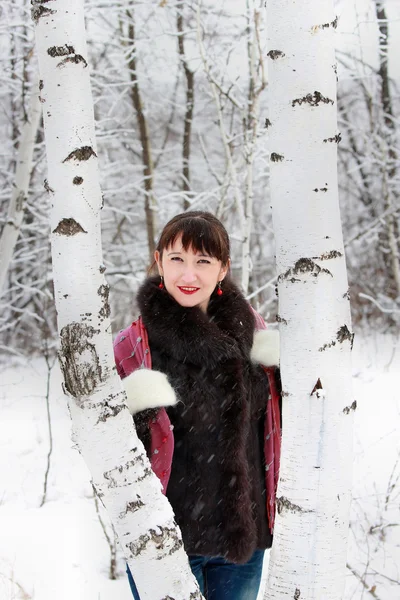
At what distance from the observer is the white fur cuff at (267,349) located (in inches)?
76.9

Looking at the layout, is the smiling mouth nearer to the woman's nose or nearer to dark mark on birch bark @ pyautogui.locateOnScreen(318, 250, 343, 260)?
the woman's nose

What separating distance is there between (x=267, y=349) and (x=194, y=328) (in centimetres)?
27

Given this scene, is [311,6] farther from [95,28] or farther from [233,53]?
[95,28]

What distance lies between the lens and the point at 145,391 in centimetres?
162

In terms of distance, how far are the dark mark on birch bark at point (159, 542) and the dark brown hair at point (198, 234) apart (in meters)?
0.91

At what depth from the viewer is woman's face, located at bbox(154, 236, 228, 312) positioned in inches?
75.5

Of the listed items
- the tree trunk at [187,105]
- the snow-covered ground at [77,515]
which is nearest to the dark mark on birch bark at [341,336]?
the snow-covered ground at [77,515]

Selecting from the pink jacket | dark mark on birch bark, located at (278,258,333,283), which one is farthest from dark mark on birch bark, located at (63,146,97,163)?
the pink jacket

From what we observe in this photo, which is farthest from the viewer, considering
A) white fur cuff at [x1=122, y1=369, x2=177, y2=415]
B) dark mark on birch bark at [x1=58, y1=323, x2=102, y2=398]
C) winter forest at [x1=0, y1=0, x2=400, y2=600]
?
winter forest at [x1=0, y1=0, x2=400, y2=600]

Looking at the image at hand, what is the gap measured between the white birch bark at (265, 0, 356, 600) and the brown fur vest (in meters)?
0.46

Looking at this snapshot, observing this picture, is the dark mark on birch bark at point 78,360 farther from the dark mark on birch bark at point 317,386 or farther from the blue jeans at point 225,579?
the blue jeans at point 225,579

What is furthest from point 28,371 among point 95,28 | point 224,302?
point 224,302

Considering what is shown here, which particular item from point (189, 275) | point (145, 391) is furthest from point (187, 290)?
point (145, 391)

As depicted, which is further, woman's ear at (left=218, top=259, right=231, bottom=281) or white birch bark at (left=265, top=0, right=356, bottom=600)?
woman's ear at (left=218, top=259, right=231, bottom=281)
